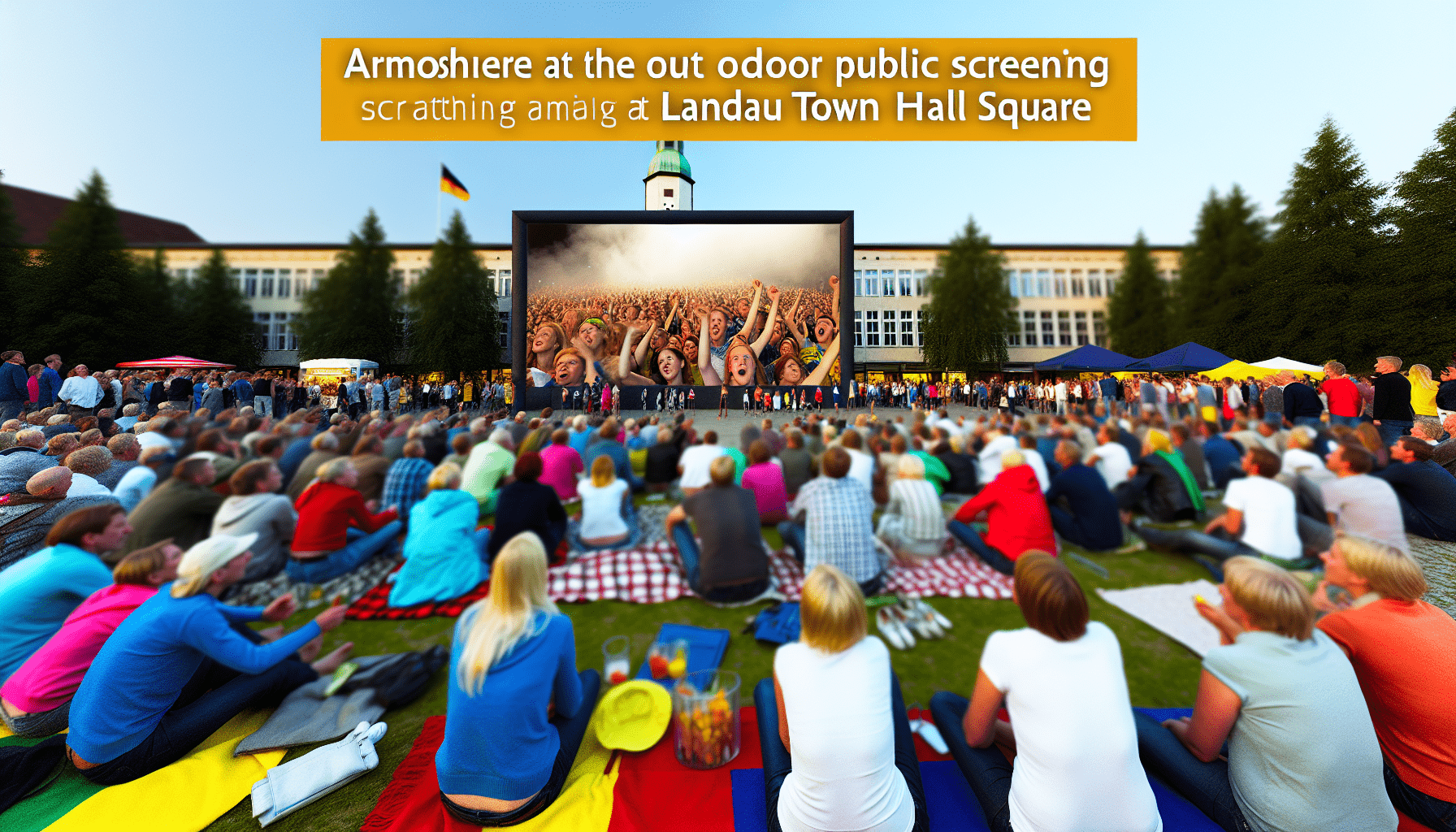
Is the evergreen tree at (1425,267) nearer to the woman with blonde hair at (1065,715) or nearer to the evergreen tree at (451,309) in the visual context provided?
the woman with blonde hair at (1065,715)

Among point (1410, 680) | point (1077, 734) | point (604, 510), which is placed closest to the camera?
point (1077, 734)

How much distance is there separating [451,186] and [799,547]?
10.6 ft

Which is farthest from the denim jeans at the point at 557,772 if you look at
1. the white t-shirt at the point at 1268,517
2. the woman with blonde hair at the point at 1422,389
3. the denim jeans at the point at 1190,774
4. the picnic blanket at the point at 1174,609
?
the woman with blonde hair at the point at 1422,389

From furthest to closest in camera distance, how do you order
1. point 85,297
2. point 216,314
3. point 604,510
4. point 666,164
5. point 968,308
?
point 666,164 < point 85,297 < point 216,314 < point 968,308 < point 604,510

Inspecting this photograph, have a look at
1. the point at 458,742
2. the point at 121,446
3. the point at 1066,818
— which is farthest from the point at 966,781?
the point at 121,446

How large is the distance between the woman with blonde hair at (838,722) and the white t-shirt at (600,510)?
1.33m

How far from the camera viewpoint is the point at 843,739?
69.8 inches

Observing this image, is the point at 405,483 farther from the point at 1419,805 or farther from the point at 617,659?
the point at 1419,805

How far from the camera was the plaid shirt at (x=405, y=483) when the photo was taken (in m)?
2.74

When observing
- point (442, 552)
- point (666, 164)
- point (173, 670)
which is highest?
point (666, 164)

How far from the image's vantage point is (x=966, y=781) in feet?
6.96

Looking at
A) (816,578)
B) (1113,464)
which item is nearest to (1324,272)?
(1113,464)

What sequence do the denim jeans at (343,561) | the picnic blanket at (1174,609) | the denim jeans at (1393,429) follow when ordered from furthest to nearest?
1. the denim jeans at (1393,429)
2. the denim jeans at (343,561)
3. the picnic blanket at (1174,609)

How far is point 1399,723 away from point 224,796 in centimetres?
495
